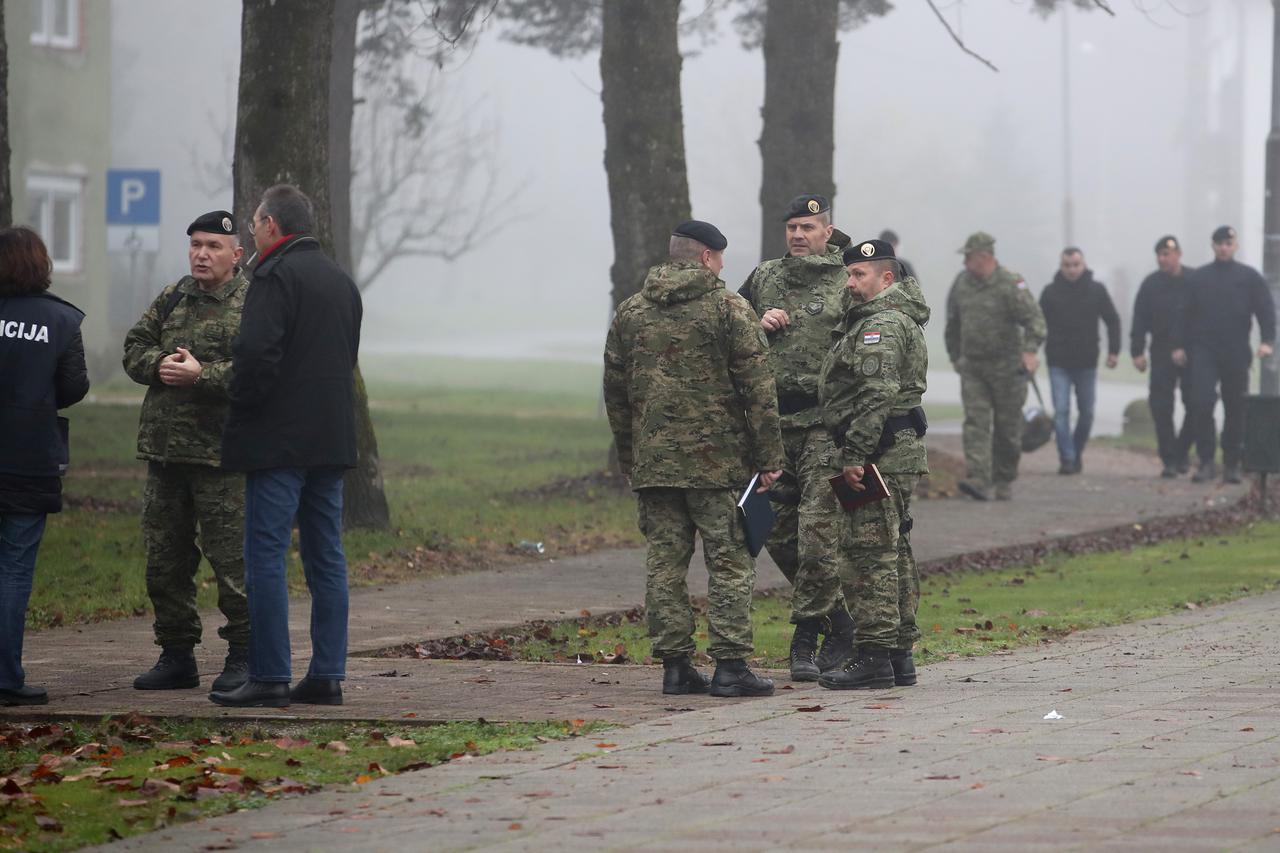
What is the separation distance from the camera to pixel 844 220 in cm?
9644

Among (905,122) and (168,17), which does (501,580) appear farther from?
(905,122)

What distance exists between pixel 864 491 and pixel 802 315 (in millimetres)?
1018

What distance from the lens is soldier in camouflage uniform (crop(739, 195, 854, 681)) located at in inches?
330

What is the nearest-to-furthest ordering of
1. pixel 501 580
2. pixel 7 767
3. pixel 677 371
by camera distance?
pixel 7 767
pixel 677 371
pixel 501 580

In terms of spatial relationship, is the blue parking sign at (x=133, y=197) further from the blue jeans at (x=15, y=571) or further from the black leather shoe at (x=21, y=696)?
the black leather shoe at (x=21, y=696)

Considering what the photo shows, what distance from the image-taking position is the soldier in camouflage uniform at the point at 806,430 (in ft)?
27.5

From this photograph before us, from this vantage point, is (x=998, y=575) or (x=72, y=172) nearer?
(x=998, y=575)

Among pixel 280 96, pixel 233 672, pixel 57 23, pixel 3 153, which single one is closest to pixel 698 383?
pixel 233 672

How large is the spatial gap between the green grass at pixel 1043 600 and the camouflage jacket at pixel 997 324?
252cm

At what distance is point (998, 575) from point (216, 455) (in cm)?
650

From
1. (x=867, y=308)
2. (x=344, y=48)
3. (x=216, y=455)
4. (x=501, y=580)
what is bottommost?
(x=501, y=580)

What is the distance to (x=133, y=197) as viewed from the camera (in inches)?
901

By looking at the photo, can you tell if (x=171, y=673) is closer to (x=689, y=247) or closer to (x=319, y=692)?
(x=319, y=692)

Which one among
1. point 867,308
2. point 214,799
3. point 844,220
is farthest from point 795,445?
point 844,220
